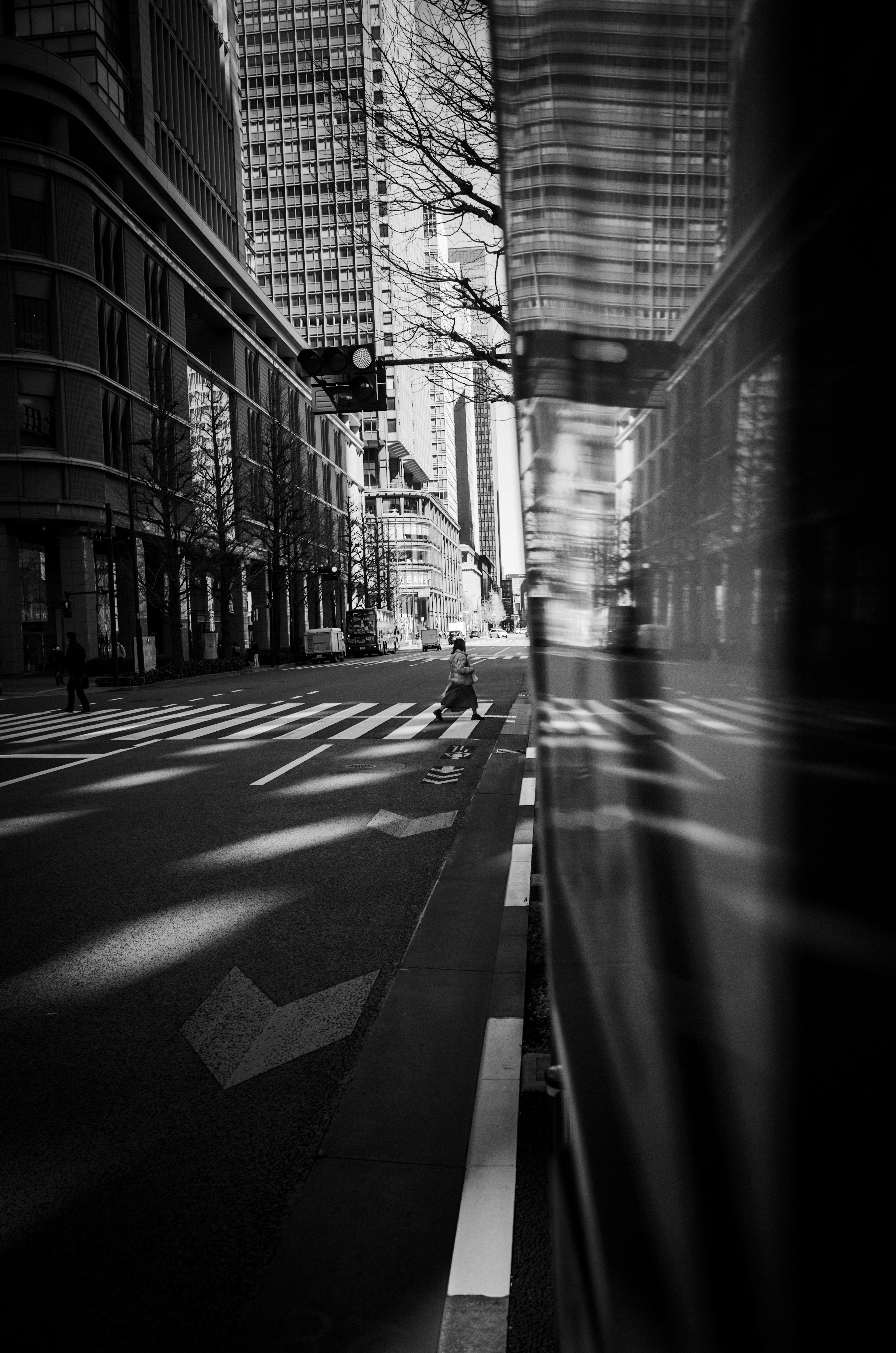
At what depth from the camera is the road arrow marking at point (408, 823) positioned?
24.7ft

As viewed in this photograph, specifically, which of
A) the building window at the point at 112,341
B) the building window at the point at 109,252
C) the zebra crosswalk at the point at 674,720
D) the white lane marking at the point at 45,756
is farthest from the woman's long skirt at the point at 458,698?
the building window at the point at 109,252

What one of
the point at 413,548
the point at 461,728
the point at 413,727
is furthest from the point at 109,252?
the point at 413,548

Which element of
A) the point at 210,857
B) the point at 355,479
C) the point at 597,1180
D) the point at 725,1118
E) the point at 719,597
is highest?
the point at 355,479

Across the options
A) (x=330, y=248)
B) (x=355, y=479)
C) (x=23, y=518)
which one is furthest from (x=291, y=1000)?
(x=330, y=248)

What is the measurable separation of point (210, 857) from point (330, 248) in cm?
11282

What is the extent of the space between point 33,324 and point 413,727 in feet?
99.6

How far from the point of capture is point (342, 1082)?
3.32 m

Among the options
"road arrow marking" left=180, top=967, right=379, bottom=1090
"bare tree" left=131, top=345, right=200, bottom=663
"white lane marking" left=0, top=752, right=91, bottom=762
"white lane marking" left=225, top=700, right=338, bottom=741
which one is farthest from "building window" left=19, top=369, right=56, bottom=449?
"road arrow marking" left=180, top=967, right=379, bottom=1090

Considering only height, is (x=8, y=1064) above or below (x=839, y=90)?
below

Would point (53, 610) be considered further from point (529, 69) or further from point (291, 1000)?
point (529, 69)

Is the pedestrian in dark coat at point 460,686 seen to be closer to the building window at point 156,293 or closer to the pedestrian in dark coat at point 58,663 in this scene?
the pedestrian in dark coat at point 58,663

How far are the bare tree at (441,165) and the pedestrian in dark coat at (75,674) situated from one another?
13.2 metres

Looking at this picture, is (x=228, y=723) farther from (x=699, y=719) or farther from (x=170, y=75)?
(x=170, y=75)

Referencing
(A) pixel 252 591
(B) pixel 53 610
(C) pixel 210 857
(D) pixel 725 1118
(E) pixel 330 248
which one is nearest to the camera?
(D) pixel 725 1118
